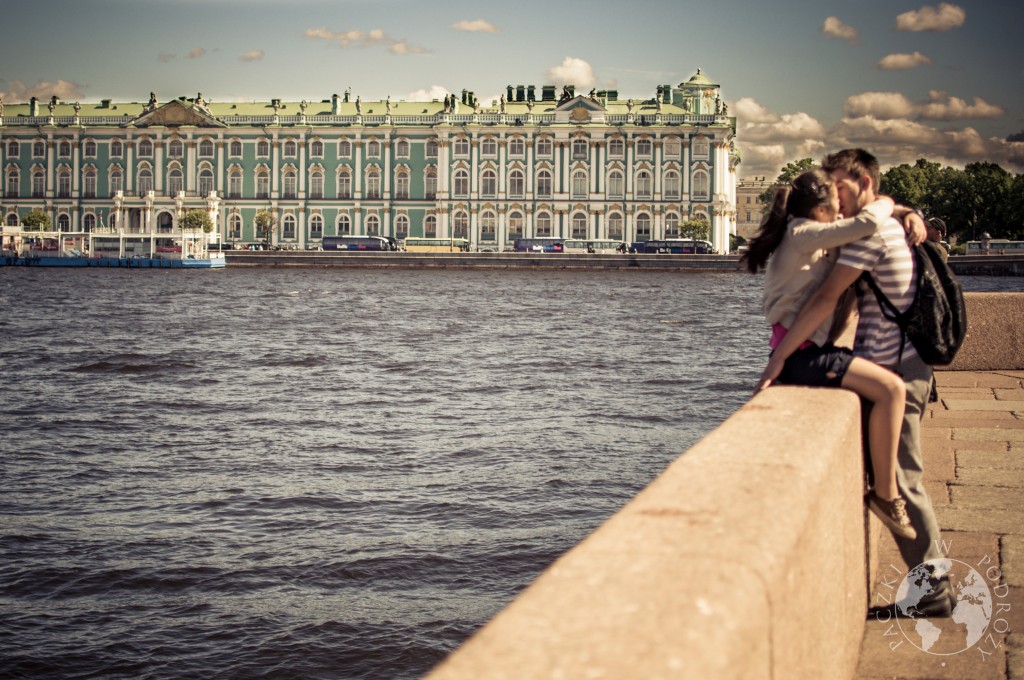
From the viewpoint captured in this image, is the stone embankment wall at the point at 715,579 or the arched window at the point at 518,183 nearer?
the stone embankment wall at the point at 715,579

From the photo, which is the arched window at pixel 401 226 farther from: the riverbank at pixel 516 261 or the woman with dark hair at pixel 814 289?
the woman with dark hair at pixel 814 289

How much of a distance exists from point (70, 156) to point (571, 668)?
9605cm

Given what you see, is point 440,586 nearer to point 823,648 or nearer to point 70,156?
point 823,648

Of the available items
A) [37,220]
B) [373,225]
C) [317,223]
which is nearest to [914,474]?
[373,225]

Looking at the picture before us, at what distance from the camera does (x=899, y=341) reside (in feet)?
13.2

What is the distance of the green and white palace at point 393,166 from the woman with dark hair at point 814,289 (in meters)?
A: 81.2

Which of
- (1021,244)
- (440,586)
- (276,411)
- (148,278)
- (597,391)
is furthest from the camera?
(1021,244)

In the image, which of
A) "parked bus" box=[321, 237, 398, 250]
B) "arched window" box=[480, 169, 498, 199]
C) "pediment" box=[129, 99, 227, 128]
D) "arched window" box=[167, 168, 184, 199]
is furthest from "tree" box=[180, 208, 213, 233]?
"arched window" box=[480, 169, 498, 199]

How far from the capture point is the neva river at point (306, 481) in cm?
689

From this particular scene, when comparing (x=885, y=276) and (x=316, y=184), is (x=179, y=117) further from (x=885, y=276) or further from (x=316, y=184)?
(x=885, y=276)

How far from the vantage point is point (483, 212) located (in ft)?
283

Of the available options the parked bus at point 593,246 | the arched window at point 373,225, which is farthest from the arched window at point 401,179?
the parked bus at point 593,246

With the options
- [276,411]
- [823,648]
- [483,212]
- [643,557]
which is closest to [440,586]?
[823,648]

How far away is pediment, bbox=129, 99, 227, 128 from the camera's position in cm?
8812
